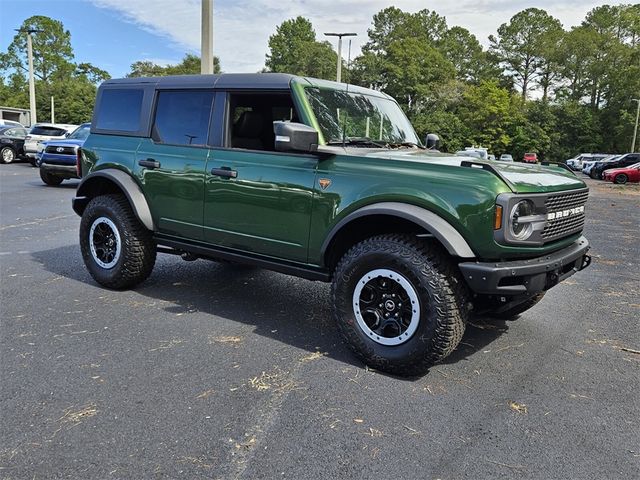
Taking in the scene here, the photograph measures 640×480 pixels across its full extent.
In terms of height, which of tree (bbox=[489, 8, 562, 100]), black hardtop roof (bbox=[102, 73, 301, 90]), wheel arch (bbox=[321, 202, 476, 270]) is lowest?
wheel arch (bbox=[321, 202, 476, 270])

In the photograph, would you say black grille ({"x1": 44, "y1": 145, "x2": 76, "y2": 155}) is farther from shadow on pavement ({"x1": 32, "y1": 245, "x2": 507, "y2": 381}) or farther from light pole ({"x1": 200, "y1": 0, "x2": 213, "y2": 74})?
shadow on pavement ({"x1": 32, "y1": 245, "x2": 507, "y2": 381})

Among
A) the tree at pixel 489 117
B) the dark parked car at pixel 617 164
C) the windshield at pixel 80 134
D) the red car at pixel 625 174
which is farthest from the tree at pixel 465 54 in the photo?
the windshield at pixel 80 134

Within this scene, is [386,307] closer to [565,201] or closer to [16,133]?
[565,201]

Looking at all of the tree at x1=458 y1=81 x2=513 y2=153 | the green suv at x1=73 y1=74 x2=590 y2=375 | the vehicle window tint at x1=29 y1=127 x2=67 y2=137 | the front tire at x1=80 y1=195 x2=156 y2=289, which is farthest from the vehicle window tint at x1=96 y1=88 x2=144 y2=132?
the tree at x1=458 y1=81 x2=513 y2=153

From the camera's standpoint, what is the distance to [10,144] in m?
22.5

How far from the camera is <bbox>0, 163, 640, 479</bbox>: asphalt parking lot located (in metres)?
2.59

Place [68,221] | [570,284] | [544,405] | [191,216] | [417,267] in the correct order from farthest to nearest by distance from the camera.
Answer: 1. [68,221]
2. [570,284]
3. [191,216]
4. [417,267]
5. [544,405]

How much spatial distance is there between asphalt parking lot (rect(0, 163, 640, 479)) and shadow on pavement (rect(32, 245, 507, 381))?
0.03 m

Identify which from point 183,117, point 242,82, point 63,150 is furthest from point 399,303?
point 63,150

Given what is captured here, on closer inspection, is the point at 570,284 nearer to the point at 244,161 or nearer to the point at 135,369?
the point at 244,161

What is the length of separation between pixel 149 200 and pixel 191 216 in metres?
0.59

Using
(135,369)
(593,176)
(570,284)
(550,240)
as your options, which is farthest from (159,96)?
(593,176)

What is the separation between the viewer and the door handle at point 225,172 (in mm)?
4336

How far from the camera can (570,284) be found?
6.14 m
